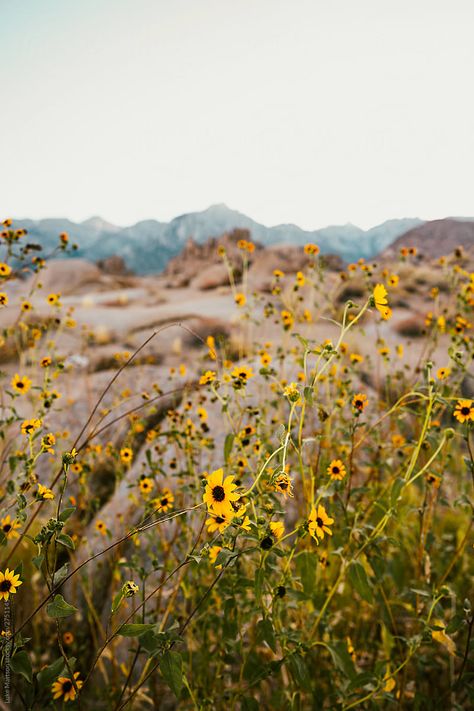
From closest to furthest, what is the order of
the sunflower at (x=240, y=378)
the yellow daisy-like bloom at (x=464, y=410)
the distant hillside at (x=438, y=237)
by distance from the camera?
1. the yellow daisy-like bloom at (x=464, y=410)
2. the sunflower at (x=240, y=378)
3. the distant hillside at (x=438, y=237)

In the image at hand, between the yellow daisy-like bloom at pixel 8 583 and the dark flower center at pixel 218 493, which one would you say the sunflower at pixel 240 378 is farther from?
the yellow daisy-like bloom at pixel 8 583

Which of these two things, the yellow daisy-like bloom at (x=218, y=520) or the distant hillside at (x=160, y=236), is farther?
the distant hillside at (x=160, y=236)

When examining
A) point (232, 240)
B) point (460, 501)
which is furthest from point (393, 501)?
point (232, 240)

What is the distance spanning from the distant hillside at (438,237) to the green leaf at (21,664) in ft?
166

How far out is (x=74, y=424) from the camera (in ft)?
13.2

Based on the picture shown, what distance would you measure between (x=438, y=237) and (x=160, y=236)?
42.4 metres

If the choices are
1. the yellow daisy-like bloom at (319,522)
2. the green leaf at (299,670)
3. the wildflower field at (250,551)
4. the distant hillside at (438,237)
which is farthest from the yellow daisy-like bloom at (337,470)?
the distant hillside at (438,237)

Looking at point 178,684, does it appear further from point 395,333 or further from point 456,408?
point 395,333

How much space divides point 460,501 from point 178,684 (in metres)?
1.01

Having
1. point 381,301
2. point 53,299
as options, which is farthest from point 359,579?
point 53,299

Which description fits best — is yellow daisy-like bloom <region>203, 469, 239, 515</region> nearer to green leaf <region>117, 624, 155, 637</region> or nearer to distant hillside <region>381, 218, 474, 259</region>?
green leaf <region>117, 624, 155, 637</region>

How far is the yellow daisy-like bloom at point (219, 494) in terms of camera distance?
921mm

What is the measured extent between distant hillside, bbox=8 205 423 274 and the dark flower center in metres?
59.6

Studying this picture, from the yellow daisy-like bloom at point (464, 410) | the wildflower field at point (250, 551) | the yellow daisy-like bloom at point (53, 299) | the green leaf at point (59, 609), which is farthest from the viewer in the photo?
the yellow daisy-like bloom at point (53, 299)
